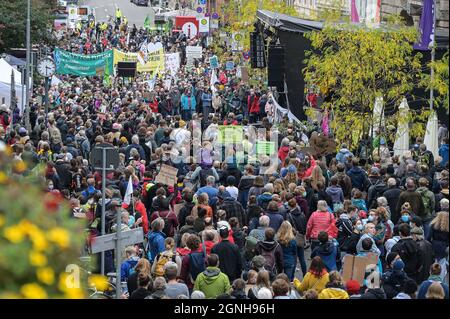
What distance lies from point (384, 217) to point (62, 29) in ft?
208

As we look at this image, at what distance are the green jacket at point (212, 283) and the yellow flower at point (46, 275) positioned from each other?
27.3 feet

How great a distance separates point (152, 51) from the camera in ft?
162

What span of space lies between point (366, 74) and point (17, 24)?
2476 cm

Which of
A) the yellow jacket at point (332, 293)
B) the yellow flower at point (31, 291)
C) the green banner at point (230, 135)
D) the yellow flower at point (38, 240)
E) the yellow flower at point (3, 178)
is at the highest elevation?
the yellow flower at point (3, 178)

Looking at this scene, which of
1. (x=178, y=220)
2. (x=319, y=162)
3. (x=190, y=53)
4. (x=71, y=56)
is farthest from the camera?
(x=190, y=53)

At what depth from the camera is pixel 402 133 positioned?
26781 millimetres

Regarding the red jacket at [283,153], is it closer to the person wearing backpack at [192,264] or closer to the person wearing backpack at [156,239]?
the person wearing backpack at [156,239]

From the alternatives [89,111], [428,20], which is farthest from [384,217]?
[89,111]

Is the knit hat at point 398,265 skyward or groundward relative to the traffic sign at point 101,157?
groundward

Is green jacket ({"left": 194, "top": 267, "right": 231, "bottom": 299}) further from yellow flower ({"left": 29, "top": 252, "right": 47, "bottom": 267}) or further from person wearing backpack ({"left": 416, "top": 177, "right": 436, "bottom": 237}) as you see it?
yellow flower ({"left": 29, "top": 252, "right": 47, "bottom": 267})

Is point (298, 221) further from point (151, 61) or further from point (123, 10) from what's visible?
point (123, 10)

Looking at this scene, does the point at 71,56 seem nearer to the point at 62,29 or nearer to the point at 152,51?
the point at 152,51

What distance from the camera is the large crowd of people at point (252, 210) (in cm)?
1366

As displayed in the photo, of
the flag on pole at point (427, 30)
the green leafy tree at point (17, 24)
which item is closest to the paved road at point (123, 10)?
the green leafy tree at point (17, 24)
